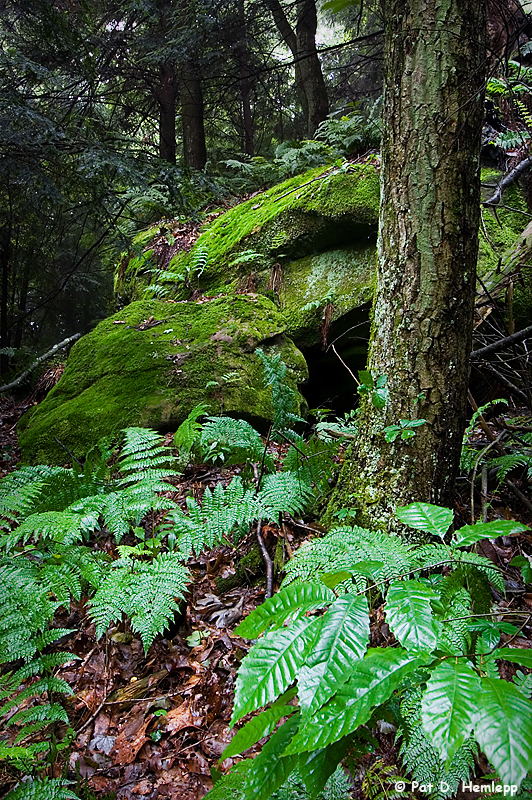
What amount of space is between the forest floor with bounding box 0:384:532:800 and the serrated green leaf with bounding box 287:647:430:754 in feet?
3.41

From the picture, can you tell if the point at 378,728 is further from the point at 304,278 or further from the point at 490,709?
the point at 304,278

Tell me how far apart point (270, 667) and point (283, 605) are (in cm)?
13

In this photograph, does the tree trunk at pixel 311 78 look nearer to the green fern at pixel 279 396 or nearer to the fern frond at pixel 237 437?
the green fern at pixel 279 396

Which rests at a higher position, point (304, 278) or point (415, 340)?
point (304, 278)

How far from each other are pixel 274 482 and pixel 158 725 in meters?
1.27

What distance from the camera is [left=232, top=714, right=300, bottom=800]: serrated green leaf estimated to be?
848mm

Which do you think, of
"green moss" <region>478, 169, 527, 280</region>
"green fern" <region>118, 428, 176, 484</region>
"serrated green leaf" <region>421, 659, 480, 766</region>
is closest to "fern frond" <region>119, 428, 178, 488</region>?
"green fern" <region>118, 428, 176, 484</region>

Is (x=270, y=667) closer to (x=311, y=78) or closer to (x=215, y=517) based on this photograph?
(x=215, y=517)

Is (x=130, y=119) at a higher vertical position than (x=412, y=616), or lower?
higher

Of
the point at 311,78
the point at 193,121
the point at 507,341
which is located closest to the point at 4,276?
the point at 193,121

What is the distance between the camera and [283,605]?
0.88 m

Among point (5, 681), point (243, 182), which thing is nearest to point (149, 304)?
point (243, 182)

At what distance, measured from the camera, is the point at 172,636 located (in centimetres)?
243

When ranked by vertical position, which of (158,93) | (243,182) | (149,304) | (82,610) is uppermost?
(158,93)
